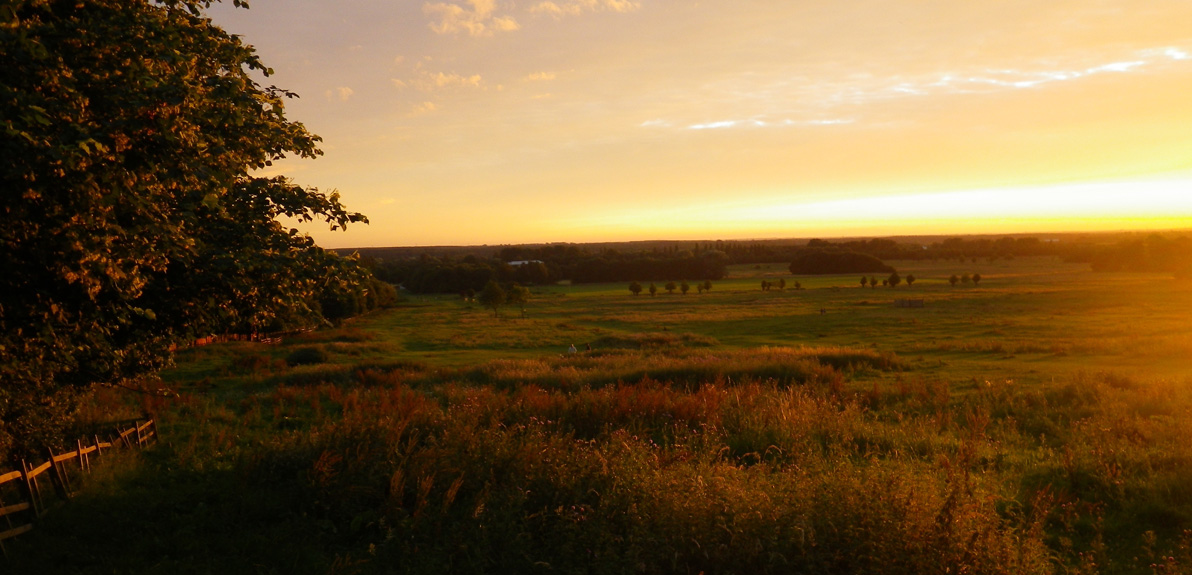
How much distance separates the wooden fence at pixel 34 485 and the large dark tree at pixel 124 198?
553mm

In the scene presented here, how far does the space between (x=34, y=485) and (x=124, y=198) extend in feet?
13.6

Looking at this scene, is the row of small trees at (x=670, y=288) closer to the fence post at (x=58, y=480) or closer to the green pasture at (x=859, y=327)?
the green pasture at (x=859, y=327)

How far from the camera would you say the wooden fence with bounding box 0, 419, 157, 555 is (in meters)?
7.76

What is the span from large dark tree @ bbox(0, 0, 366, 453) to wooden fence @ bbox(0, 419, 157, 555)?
0.55 m

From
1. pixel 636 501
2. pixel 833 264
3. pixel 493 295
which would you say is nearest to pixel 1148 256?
pixel 833 264

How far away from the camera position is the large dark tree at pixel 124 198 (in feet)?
20.7

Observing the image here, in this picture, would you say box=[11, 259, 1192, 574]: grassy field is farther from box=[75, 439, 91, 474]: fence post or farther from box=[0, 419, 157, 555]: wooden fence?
box=[75, 439, 91, 474]: fence post

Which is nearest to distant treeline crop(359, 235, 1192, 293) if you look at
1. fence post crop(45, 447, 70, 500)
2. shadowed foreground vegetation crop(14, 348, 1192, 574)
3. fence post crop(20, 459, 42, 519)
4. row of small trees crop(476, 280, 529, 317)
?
row of small trees crop(476, 280, 529, 317)

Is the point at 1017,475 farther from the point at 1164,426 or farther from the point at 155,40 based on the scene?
the point at 155,40

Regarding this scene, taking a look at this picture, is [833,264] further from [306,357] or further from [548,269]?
[306,357]

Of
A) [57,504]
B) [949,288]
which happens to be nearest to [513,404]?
[57,504]

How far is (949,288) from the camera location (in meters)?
103

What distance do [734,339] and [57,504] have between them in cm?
4628

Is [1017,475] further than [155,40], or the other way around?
[1017,475]
